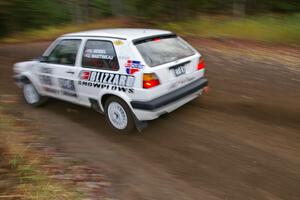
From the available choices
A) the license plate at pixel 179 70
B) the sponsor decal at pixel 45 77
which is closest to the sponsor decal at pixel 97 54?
the license plate at pixel 179 70

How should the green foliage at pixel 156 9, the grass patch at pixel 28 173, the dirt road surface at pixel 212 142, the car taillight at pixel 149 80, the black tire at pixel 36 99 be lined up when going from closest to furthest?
the grass patch at pixel 28 173 → the dirt road surface at pixel 212 142 → the car taillight at pixel 149 80 → the black tire at pixel 36 99 → the green foliage at pixel 156 9

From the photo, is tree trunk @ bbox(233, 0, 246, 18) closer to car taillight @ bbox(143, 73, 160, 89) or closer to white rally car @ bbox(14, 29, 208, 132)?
white rally car @ bbox(14, 29, 208, 132)

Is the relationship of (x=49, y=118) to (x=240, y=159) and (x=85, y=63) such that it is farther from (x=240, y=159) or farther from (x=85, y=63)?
(x=240, y=159)

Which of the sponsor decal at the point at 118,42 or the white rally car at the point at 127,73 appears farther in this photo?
the sponsor decal at the point at 118,42

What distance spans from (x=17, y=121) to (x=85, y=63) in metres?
1.97

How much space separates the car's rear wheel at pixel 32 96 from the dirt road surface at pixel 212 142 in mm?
184

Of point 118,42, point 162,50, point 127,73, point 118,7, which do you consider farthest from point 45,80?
point 118,7

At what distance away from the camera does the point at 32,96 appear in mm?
7809

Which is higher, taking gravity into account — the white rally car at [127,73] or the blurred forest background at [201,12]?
the blurred forest background at [201,12]

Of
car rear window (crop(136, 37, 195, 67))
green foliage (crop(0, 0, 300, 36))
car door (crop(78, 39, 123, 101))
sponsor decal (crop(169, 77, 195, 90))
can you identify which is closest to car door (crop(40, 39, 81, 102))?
car door (crop(78, 39, 123, 101))

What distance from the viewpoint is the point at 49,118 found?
7.12 meters

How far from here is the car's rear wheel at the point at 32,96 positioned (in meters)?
7.67


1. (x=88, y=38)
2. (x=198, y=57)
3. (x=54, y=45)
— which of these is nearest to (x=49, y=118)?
(x=54, y=45)

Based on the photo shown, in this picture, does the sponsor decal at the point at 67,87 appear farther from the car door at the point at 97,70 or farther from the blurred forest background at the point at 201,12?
the blurred forest background at the point at 201,12
